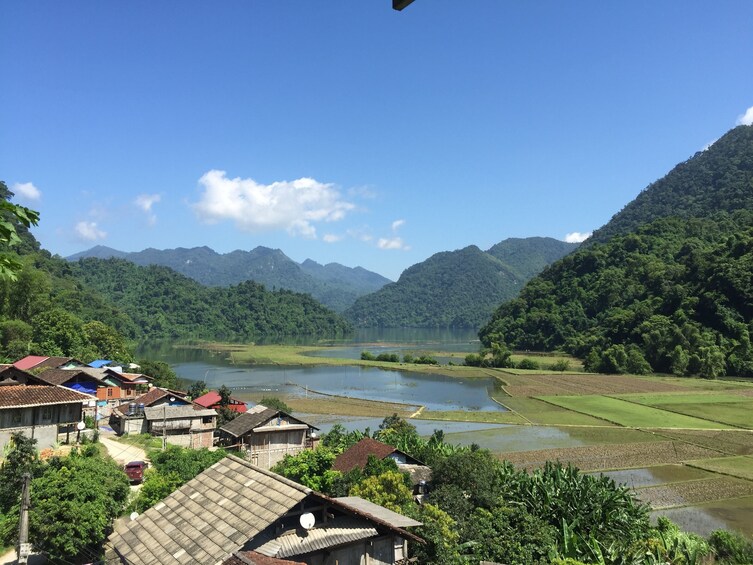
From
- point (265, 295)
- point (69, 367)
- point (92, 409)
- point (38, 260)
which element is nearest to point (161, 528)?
point (92, 409)

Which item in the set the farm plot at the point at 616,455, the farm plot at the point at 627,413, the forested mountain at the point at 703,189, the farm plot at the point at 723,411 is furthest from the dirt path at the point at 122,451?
the forested mountain at the point at 703,189

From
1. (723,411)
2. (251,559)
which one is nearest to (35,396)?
(251,559)

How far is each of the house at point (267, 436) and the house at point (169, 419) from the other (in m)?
3.30

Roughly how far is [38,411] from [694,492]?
103ft

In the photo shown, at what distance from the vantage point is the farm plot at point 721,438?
32156 mm

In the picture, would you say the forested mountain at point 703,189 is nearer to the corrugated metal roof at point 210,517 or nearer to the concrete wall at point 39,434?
the concrete wall at point 39,434

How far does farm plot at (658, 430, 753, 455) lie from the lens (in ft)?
105

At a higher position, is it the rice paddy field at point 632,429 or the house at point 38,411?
the house at point 38,411

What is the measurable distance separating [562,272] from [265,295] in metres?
107

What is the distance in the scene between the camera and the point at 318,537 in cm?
862

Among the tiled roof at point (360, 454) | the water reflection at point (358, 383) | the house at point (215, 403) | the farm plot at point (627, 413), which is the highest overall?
the tiled roof at point (360, 454)

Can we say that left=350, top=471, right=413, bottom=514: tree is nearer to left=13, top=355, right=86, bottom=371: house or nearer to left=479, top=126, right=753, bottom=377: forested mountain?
left=13, top=355, right=86, bottom=371: house

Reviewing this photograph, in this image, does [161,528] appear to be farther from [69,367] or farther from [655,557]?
[69,367]

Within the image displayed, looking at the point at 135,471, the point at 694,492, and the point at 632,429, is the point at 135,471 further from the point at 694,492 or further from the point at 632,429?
the point at 632,429
